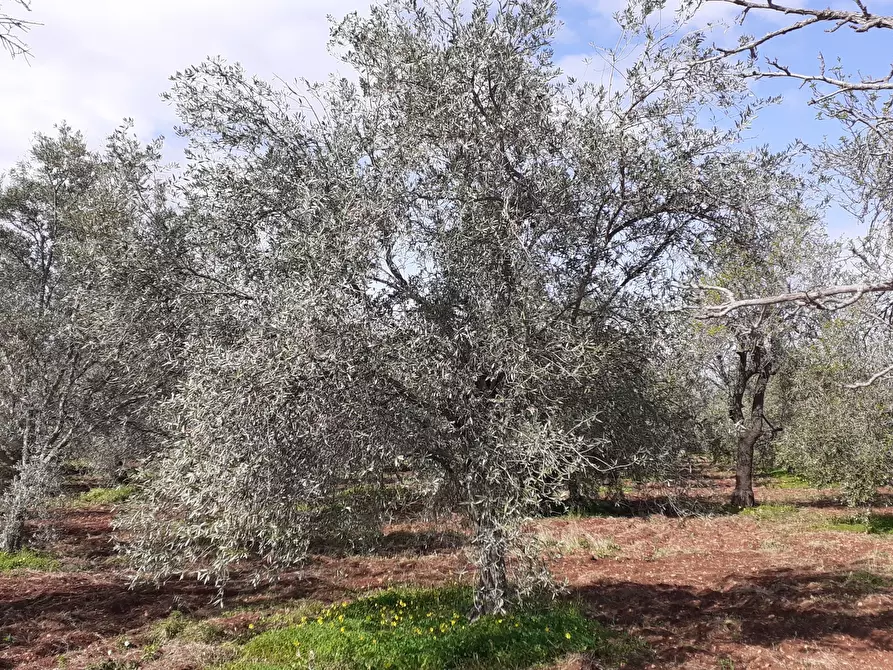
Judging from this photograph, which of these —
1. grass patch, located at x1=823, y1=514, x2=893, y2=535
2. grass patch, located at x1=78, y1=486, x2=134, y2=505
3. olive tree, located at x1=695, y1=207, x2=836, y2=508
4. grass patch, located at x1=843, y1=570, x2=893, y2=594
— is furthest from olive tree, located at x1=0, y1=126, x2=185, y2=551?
grass patch, located at x1=823, y1=514, x2=893, y2=535

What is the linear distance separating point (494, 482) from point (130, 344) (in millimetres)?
6810

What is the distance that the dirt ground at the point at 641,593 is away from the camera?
10.3 m

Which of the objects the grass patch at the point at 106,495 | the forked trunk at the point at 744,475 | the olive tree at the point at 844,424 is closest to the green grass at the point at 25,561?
the grass patch at the point at 106,495

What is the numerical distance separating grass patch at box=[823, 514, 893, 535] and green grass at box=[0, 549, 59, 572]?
23464mm

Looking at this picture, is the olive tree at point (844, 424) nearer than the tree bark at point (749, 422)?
Yes

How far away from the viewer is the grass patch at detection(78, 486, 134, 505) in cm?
2943

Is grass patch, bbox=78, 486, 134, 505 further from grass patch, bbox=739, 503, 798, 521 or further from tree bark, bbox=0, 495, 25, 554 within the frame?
grass patch, bbox=739, 503, 798, 521

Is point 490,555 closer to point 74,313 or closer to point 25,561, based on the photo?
point 74,313

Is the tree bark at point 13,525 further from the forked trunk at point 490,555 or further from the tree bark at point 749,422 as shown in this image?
the tree bark at point 749,422

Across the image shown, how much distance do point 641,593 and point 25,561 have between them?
15.8 m

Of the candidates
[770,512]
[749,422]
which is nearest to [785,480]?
[749,422]

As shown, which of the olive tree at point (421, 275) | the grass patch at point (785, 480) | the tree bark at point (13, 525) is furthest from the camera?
the grass patch at point (785, 480)

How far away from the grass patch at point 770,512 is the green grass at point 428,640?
15.3m

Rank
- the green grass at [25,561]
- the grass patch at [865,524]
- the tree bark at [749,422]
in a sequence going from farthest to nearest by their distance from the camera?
the tree bark at [749,422]
the grass patch at [865,524]
the green grass at [25,561]
